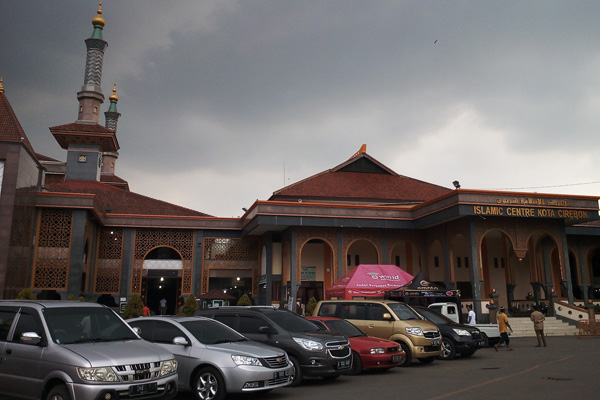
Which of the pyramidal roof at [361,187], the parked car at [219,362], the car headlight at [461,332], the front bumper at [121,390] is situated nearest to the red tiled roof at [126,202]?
the pyramidal roof at [361,187]

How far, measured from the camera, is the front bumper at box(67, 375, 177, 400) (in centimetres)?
618

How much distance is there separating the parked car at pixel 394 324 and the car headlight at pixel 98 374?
342 inches

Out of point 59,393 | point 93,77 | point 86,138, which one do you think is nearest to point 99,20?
point 93,77

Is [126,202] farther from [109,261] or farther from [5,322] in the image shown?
[5,322]

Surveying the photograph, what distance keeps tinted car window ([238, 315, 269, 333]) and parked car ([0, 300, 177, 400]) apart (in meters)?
3.41

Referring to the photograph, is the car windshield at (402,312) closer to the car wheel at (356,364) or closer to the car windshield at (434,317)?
the car windshield at (434,317)

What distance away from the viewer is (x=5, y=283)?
21531 millimetres

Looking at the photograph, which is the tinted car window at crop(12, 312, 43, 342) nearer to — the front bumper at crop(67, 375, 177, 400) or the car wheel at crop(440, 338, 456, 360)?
the front bumper at crop(67, 375, 177, 400)

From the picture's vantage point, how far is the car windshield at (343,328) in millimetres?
Result: 12583

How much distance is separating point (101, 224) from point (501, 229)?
75.2ft

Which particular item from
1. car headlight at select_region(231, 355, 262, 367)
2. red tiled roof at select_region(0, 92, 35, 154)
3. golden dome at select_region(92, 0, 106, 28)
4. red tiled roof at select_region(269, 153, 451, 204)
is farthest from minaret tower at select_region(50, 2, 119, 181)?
car headlight at select_region(231, 355, 262, 367)

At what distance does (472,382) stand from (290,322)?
3.92m

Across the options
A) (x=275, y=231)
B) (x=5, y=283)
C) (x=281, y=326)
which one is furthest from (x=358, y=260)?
(x=281, y=326)

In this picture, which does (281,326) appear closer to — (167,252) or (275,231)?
(275,231)
